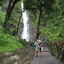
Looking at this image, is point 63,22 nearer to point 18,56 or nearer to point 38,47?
point 38,47

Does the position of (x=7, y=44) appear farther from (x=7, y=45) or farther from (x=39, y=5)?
(x=39, y=5)

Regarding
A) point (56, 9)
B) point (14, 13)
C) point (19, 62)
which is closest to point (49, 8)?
point (56, 9)

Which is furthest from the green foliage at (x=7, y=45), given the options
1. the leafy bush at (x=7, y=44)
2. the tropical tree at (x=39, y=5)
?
the tropical tree at (x=39, y=5)

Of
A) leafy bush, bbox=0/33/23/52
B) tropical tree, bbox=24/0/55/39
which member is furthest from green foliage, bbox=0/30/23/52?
tropical tree, bbox=24/0/55/39

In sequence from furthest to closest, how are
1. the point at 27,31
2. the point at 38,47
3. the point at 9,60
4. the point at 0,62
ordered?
1. the point at 27,31
2. the point at 38,47
3. the point at 9,60
4. the point at 0,62

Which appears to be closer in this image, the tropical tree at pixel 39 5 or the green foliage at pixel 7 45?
the green foliage at pixel 7 45

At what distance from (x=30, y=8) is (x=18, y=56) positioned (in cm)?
3610


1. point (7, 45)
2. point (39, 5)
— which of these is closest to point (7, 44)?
point (7, 45)

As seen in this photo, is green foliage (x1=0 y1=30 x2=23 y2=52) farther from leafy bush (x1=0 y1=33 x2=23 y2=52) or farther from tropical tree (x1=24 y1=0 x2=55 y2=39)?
tropical tree (x1=24 y1=0 x2=55 y2=39)

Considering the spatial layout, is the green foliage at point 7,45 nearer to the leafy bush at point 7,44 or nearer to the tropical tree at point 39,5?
the leafy bush at point 7,44

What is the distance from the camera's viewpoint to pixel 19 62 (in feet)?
41.9

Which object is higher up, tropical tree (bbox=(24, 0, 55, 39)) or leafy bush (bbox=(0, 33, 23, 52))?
tropical tree (bbox=(24, 0, 55, 39))

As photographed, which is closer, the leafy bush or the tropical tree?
the leafy bush

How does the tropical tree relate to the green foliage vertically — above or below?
above
